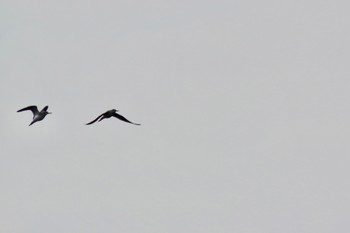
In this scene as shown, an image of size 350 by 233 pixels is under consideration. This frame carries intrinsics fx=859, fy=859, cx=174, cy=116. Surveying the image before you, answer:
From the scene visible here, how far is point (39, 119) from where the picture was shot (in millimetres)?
168500

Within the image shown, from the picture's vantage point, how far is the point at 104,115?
161 metres

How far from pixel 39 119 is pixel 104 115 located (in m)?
15.2
